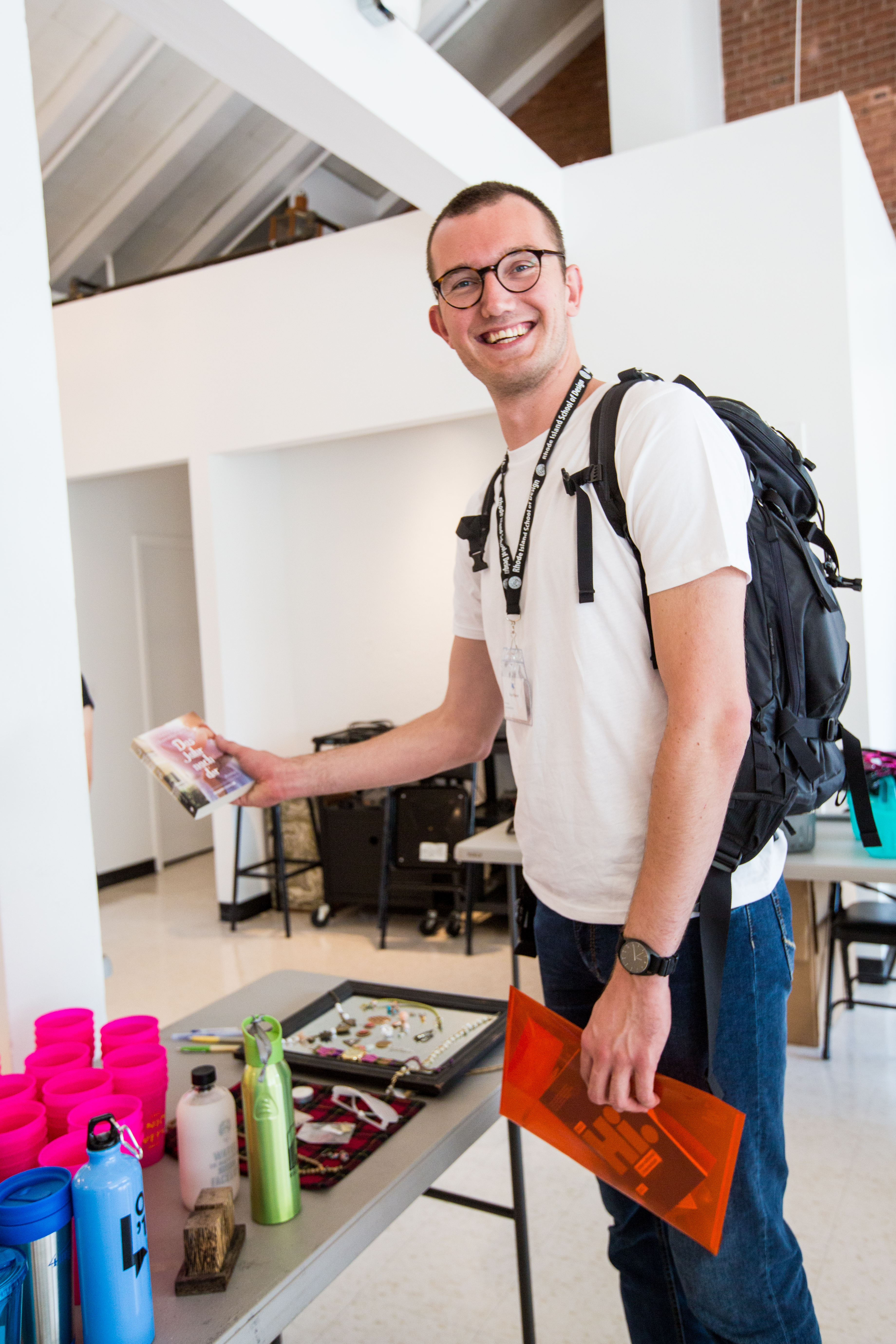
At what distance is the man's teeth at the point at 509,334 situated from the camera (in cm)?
129

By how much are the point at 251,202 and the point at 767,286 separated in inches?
151

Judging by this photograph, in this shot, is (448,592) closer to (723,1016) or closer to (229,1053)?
(229,1053)

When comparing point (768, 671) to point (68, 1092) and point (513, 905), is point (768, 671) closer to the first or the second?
point (68, 1092)

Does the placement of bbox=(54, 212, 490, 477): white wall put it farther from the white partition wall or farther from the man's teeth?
the man's teeth

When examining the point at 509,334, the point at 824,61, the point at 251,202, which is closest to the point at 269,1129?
the point at 509,334

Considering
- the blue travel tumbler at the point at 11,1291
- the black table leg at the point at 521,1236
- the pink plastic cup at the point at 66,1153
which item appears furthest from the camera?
the black table leg at the point at 521,1236

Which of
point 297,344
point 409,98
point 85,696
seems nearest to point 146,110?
point 297,344

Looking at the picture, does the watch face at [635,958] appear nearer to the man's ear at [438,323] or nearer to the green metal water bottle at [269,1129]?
the green metal water bottle at [269,1129]

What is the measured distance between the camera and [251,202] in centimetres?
636

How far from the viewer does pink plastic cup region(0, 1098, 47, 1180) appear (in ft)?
3.76

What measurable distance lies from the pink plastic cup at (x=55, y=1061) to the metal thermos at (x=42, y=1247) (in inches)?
14.1

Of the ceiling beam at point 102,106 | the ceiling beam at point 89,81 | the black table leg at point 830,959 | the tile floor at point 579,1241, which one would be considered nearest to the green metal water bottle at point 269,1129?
the tile floor at point 579,1241

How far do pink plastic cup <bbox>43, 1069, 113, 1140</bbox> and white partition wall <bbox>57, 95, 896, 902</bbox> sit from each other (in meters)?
3.17

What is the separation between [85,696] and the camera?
2.84 m
